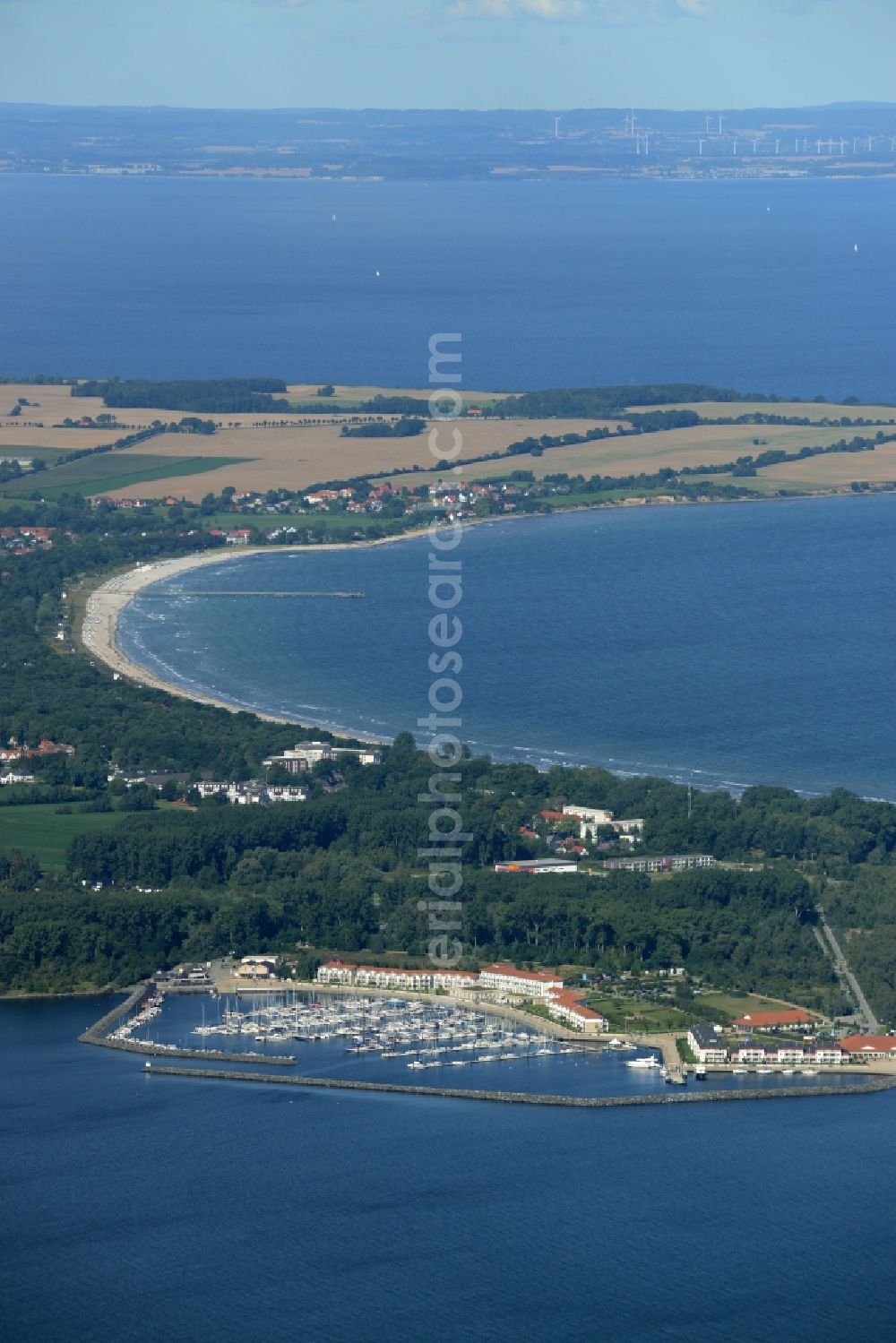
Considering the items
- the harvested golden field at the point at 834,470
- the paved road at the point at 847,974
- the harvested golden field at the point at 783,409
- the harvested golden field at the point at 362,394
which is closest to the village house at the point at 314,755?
the paved road at the point at 847,974

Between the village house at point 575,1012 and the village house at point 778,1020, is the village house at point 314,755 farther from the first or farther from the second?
the village house at point 778,1020

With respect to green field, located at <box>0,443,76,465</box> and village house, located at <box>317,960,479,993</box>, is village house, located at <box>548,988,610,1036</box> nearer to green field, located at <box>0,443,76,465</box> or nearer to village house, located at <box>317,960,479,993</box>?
village house, located at <box>317,960,479,993</box>

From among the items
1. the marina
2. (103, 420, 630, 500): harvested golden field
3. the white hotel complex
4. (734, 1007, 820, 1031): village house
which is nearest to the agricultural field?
(734, 1007, 820, 1031): village house

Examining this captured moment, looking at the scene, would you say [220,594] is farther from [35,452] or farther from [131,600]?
[35,452]

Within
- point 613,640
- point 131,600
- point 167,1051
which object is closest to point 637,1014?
point 167,1051

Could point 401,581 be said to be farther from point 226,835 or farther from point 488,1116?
point 488,1116

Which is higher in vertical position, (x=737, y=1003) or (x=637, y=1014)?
(x=737, y=1003)
